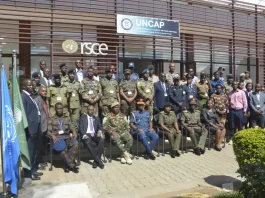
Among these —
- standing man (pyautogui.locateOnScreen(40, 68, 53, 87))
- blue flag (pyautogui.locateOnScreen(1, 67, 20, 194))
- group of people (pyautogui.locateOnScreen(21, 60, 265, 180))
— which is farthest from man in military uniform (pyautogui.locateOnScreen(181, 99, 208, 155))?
blue flag (pyautogui.locateOnScreen(1, 67, 20, 194))

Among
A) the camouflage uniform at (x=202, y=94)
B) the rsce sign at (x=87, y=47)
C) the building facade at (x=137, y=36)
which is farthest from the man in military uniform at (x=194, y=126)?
the rsce sign at (x=87, y=47)

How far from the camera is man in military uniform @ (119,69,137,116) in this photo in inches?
310

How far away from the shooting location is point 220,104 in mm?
8836

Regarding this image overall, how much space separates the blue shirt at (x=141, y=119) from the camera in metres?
7.51

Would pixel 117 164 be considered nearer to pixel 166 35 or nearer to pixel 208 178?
pixel 208 178

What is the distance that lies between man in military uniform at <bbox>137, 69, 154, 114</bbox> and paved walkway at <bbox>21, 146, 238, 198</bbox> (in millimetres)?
1393

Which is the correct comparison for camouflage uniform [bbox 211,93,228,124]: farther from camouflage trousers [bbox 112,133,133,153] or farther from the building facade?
the building facade

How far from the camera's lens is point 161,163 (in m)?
7.13

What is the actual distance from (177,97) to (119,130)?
2.12 m

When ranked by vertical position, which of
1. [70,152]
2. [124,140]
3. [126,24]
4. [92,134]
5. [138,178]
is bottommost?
[138,178]

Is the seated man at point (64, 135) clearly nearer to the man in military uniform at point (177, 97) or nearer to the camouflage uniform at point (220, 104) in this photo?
the man in military uniform at point (177, 97)

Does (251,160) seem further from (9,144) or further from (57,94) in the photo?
(57,94)

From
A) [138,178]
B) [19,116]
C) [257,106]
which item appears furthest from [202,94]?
[19,116]

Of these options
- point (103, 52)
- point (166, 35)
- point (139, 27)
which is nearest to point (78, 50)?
point (103, 52)
